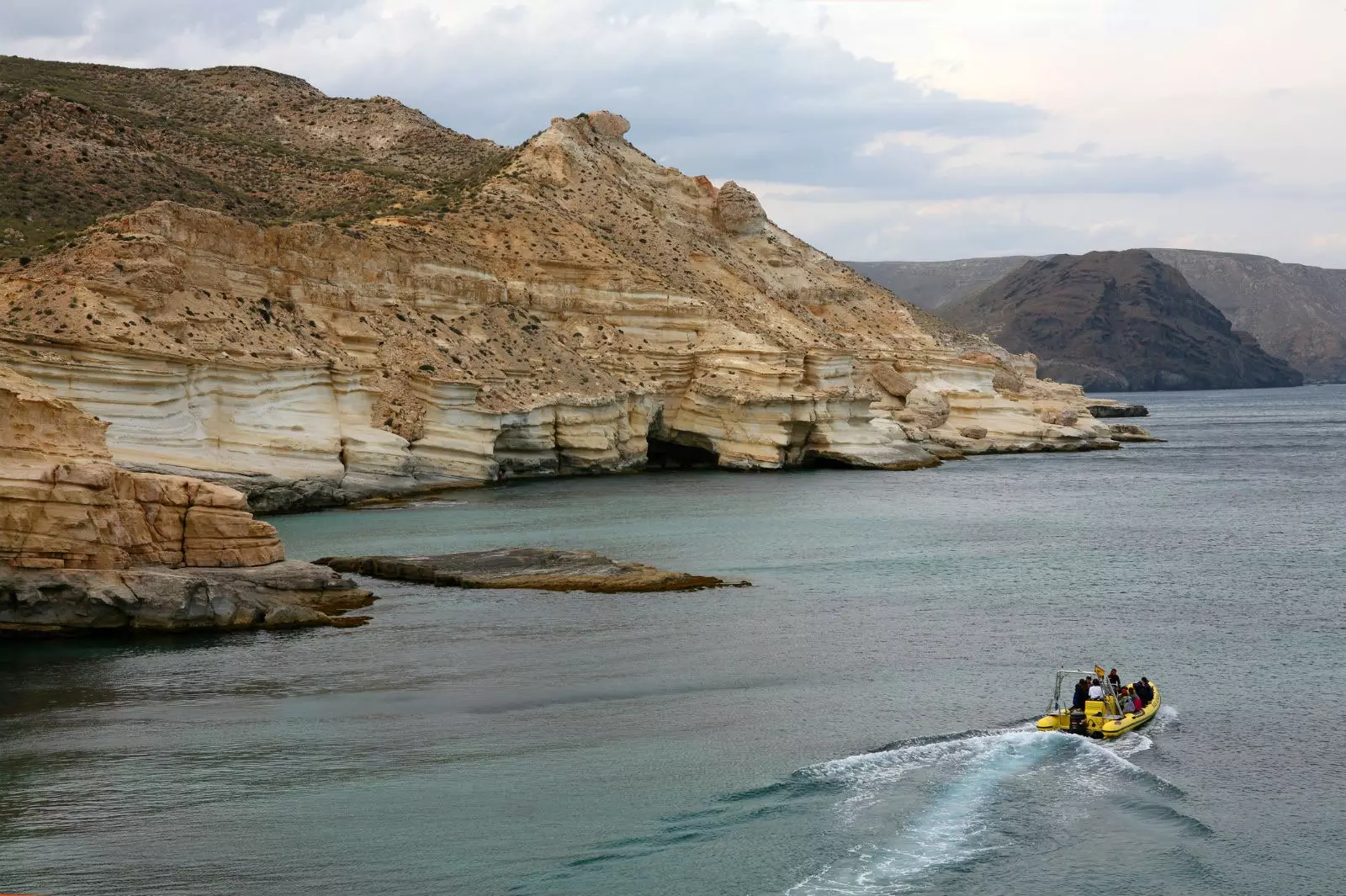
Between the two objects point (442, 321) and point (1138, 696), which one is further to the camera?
point (442, 321)

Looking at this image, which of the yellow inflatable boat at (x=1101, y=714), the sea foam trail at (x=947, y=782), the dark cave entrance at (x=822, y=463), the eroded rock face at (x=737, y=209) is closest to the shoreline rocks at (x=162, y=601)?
the sea foam trail at (x=947, y=782)

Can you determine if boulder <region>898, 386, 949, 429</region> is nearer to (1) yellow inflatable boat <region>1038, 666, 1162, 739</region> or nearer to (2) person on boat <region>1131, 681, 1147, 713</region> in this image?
(2) person on boat <region>1131, 681, 1147, 713</region>

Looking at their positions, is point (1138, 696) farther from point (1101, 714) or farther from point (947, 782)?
point (947, 782)

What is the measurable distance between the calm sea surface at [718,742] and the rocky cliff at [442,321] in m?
11.4

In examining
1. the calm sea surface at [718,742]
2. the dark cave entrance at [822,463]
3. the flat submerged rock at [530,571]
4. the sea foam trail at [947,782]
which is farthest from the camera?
the dark cave entrance at [822,463]

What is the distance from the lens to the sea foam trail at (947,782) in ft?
59.5

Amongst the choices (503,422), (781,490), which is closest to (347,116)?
(503,422)

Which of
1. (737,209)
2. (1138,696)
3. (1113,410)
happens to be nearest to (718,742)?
(1138,696)

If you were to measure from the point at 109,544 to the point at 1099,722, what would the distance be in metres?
21.4

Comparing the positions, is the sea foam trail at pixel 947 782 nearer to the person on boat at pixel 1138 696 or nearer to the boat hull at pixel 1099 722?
the boat hull at pixel 1099 722

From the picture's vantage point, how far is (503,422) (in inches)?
2640

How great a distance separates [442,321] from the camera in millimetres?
72125

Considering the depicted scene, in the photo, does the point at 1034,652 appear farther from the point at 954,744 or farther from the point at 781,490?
the point at 781,490

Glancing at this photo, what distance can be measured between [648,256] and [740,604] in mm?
55631
